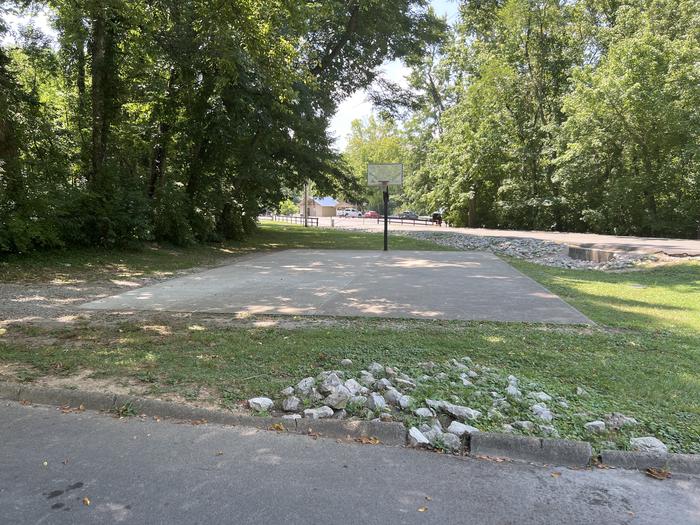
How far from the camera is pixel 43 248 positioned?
12.8 meters

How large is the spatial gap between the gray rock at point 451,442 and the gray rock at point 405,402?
47 centimetres

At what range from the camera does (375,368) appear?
16.4ft

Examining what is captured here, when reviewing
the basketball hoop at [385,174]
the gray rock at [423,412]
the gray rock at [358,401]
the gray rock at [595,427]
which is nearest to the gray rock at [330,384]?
the gray rock at [358,401]

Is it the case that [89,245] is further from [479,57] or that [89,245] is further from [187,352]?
[479,57]

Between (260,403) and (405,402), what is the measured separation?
1213 mm

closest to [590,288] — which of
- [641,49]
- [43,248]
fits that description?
[43,248]

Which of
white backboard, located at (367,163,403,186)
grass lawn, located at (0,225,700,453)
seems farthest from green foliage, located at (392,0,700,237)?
grass lawn, located at (0,225,700,453)

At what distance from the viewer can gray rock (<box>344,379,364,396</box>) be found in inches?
172

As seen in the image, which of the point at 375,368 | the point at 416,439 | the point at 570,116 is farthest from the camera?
the point at 570,116

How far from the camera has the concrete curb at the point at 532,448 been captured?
3.53 m

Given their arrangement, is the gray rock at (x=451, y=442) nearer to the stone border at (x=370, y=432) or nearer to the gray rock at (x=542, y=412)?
the stone border at (x=370, y=432)

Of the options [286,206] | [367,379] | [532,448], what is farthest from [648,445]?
[286,206]

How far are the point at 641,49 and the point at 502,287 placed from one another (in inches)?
848

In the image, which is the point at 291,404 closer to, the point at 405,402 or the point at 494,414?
the point at 405,402
